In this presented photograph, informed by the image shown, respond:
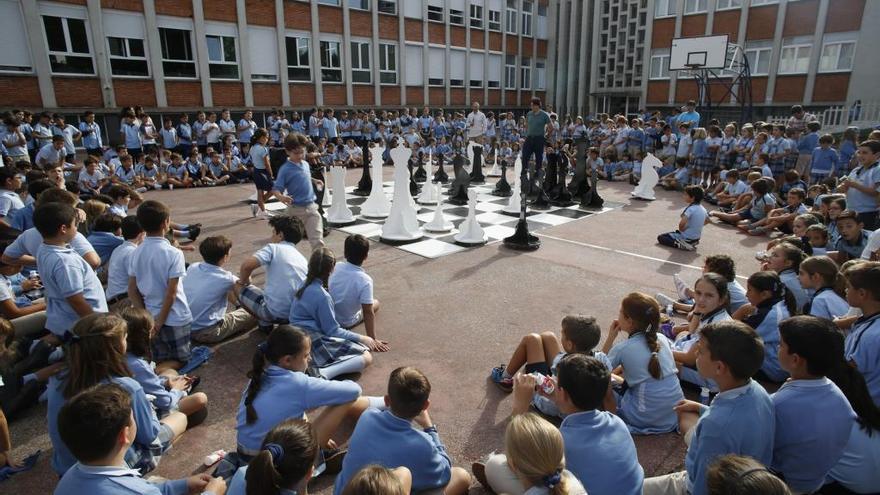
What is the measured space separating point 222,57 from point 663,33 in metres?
20.7

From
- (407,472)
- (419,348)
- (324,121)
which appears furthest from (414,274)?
(324,121)

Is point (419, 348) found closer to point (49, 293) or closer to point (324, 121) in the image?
point (49, 293)

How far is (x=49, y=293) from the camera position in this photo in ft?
11.7

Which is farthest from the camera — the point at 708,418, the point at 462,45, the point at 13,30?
the point at 462,45

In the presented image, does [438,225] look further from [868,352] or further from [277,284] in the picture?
[868,352]

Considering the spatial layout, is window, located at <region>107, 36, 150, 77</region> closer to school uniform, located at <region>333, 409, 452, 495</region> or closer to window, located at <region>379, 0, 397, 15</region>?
window, located at <region>379, 0, 397, 15</region>

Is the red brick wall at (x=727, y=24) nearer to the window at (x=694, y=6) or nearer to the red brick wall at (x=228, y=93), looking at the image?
the window at (x=694, y=6)

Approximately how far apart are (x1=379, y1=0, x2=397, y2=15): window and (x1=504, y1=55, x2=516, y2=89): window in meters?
8.33

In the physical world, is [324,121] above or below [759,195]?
above

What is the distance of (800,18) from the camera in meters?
21.0

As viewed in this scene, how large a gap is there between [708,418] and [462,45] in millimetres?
26343

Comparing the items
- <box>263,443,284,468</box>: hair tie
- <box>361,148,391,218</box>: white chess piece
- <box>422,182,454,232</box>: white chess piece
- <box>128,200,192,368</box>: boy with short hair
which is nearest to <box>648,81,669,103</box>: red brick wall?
<box>361,148,391,218</box>: white chess piece

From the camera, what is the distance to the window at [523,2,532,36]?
29.1 meters

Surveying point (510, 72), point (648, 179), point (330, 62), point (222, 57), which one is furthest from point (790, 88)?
point (222, 57)
